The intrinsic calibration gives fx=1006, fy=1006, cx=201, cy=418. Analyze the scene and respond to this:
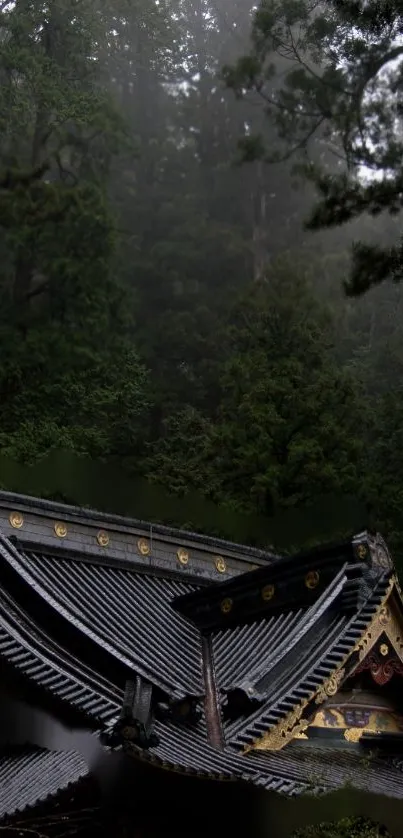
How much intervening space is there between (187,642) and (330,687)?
98.4 inches

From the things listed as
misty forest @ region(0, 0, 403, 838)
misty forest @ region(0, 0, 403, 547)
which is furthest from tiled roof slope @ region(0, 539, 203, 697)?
misty forest @ region(0, 0, 403, 547)

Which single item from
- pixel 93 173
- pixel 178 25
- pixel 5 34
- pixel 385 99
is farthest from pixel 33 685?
pixel 178 25

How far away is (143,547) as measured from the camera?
1432 cm

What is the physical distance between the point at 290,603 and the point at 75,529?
304 centimetres

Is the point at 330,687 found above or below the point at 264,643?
below

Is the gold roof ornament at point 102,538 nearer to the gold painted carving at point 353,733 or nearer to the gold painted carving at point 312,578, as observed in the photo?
the gold painted carving at point 312,578

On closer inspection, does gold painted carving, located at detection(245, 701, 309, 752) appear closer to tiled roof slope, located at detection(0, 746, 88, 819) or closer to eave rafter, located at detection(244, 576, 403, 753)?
eave rafter, located at detection(244, 576, 403, 753)

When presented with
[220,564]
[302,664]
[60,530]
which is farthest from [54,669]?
[220,564]

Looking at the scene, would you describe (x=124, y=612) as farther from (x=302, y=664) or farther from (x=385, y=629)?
(x=385, y=629)

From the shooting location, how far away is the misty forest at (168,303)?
2869cm

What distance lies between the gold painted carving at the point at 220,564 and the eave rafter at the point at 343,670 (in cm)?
405

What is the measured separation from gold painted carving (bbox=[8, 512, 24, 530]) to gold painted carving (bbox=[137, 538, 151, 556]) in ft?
6.78

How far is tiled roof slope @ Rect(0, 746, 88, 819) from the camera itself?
856 centimetres

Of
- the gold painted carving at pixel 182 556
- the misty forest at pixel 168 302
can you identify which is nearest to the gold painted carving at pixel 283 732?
the gold painted carving at pixel 182 556
